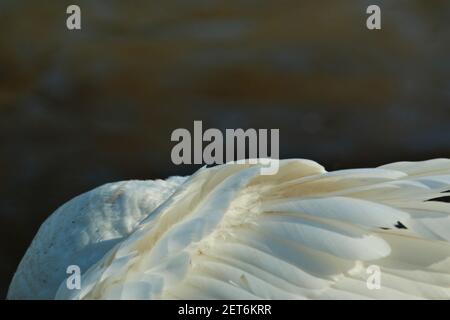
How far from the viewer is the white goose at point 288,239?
2.00m

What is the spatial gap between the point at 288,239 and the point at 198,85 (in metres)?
3.17

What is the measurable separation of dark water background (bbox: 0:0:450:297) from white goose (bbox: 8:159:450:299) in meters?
2.52

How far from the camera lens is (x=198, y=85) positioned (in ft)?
17.1

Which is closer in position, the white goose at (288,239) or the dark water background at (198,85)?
the white goose at (288,239)

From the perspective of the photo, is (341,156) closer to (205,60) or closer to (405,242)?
(205,60)

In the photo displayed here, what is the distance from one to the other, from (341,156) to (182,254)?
298 centimetres

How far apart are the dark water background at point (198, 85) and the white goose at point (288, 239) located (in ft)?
8.26

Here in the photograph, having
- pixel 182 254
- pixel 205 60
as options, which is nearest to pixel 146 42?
pixel 205 60

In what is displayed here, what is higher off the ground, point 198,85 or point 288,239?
point 198,85

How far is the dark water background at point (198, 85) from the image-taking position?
4.92 meters

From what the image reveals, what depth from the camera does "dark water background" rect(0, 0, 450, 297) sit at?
4.92 metres

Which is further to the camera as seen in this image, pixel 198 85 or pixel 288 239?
pixel 198 85
